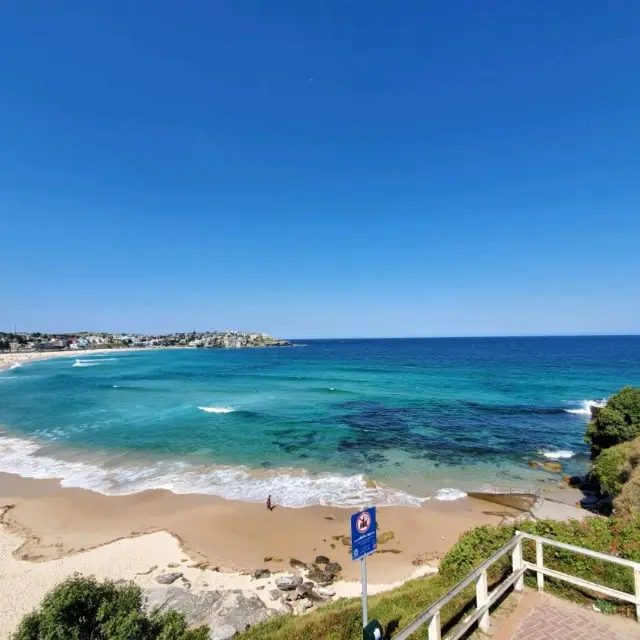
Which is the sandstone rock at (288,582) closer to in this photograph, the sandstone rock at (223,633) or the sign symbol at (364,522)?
the sandstone rock at (223,633)

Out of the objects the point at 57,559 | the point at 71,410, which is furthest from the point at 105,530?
the point at 71,410

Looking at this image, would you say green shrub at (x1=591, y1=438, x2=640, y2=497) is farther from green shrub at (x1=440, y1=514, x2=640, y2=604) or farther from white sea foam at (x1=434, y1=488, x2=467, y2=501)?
green shrub at (x1=440, y1=514, x2=640, y2=604)

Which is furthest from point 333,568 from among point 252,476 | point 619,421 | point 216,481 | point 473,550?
point 619,421

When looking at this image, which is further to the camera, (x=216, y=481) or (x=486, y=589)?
(x=216, y=481)

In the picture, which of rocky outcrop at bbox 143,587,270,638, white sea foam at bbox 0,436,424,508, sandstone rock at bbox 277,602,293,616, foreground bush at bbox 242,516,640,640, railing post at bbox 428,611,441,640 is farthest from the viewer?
white sea foam at bbox 0,436,424,508

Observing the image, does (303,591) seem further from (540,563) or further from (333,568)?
(540,563)

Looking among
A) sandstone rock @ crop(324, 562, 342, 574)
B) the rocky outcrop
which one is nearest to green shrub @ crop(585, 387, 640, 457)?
sandstone rock @ crop(324, 562, 342, 574)

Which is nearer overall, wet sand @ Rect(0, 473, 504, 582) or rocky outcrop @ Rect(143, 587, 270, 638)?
rocky outcrop @ Rect(143, 587, 270, 638)

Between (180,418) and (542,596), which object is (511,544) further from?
(180,418)
